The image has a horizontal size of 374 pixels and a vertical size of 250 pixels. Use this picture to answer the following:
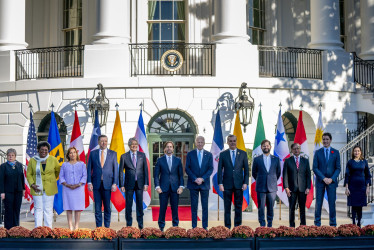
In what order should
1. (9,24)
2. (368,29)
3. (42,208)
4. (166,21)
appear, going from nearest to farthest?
(42,208)
(9,24)
(166,21)
(368,29)

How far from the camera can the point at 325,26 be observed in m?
24.9

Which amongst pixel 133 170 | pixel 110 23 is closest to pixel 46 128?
pixel 110 23

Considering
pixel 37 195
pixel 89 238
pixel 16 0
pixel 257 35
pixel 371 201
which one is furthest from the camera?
pixel 257 35

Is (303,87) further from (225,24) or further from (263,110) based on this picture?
(225,24)

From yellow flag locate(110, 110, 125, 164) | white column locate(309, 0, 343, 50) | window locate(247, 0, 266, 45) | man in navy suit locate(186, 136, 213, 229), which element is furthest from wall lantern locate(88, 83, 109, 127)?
white column locate(309, 0, 343, 50)

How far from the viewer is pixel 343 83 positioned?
24.8 metres

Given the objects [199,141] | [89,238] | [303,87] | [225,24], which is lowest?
[89,238]

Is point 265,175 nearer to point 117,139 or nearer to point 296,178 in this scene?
point 296,178

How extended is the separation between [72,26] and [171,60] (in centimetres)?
524

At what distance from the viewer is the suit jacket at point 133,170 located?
1557 cm

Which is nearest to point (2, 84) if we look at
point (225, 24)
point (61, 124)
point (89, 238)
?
point (61, 124)

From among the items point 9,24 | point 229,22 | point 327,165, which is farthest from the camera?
point 9,24

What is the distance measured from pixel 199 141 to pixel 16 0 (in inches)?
462

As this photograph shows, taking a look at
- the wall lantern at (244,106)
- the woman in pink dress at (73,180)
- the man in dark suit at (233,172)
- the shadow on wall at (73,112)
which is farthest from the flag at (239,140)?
the woman in pink dress at (73,180)
